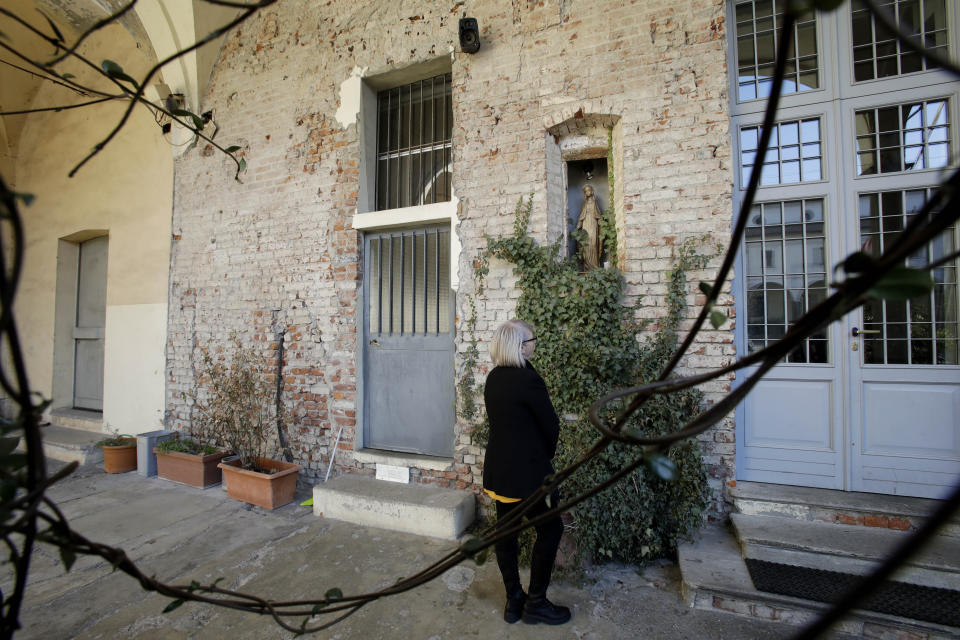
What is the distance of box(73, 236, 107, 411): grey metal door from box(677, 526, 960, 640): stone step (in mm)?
7756

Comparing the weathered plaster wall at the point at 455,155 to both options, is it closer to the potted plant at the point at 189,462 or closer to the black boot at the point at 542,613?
the potted plant at the point at 189,462

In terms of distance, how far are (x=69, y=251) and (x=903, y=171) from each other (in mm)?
9902

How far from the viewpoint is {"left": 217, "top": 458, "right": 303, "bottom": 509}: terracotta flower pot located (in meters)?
4.15

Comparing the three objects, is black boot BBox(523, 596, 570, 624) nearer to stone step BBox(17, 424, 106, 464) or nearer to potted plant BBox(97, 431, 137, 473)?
potted plant BBox(97, 431, 137, 473)

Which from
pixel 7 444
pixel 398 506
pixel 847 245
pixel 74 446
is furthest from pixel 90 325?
pixel 847 245

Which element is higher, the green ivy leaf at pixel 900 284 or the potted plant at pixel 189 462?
the green ivy leaf at pixel 900 284

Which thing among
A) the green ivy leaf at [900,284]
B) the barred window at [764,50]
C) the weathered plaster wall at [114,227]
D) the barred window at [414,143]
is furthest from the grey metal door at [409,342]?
the green ivy leaf at [900,284]

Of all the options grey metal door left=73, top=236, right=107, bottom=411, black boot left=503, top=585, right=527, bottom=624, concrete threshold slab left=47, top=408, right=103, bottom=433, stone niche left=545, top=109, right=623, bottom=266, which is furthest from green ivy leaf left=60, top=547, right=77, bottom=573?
grey metal door left=73, top=236, right=107, bottom=411

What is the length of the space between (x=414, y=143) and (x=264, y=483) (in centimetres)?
360

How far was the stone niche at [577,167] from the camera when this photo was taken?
3789mm

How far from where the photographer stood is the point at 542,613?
8.48 feet

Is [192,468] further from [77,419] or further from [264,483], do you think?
[77,419]

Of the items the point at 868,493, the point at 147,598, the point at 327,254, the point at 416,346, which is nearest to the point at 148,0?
the point at 327,254

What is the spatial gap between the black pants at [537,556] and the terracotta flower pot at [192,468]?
3.56 m
